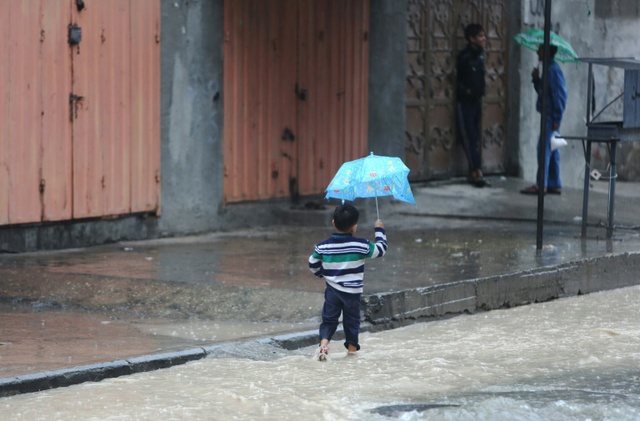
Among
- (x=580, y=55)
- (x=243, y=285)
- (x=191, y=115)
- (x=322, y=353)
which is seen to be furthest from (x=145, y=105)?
(x=580, y=55)

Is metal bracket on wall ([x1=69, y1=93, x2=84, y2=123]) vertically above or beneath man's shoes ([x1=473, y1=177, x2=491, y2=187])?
above

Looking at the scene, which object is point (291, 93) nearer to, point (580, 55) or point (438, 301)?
point (438, 301)

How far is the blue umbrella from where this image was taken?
8336 millimetres

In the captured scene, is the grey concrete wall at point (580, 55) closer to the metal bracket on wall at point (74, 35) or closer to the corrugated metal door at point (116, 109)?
the corrugated metal door at point (116, 109)

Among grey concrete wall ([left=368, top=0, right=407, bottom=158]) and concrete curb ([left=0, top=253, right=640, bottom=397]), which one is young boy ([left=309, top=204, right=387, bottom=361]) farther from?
grey concrete wall ([left=368, top=0, right=407, bottom=158])

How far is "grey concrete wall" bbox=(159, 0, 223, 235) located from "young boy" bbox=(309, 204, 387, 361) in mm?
4873

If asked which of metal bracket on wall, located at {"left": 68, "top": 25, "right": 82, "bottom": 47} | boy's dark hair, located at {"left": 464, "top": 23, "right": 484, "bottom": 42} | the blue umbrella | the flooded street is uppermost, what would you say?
boy's dark hair, located at {"left": 464, "top": 23, "right": 484, "bottom": 42}

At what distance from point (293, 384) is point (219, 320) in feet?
5.67

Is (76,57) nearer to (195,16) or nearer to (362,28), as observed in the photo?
(195,16)

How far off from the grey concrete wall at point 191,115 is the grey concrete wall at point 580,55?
566 cm

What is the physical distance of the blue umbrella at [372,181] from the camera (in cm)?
834

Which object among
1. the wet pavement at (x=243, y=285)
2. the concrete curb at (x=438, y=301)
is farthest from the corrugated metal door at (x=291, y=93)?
the concrete curb at (x=438, y=301)

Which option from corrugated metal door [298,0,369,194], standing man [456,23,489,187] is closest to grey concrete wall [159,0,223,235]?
corrugated metal door [298,0,369,194]

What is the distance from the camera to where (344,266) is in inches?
324
